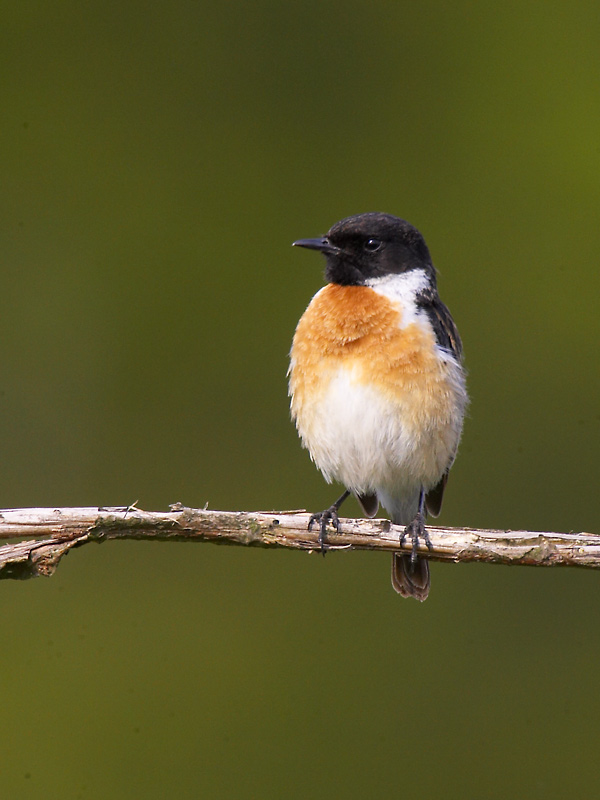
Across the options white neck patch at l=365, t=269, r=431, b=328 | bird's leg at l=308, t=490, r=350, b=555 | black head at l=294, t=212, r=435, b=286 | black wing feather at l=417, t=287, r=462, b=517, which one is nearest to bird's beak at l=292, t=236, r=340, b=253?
black head at l=294, t=212, r=435, b=286

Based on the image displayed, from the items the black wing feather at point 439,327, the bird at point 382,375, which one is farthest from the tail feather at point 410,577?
the black wing feather at point 439,327

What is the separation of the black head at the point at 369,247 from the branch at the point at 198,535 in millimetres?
1557

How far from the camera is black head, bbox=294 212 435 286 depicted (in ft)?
15.6

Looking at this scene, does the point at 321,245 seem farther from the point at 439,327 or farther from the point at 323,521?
the point at 323,521

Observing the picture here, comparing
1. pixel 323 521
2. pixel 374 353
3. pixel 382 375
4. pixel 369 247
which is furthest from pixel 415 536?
pixel 369 247

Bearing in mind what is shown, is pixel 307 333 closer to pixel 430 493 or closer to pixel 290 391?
pixel 290 391

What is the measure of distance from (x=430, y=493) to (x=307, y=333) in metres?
1.18

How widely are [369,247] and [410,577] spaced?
1.81 meters

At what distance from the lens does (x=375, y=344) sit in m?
4.41

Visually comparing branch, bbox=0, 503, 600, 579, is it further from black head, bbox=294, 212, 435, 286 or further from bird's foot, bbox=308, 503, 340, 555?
black head, bbox=294, 212, 435, 286

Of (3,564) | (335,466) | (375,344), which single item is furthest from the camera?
(335,466)

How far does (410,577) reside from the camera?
16.1 feet

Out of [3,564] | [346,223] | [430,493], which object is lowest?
[3,564]

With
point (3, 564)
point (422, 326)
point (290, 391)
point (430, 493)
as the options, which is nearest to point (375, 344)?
point (422, 326)
